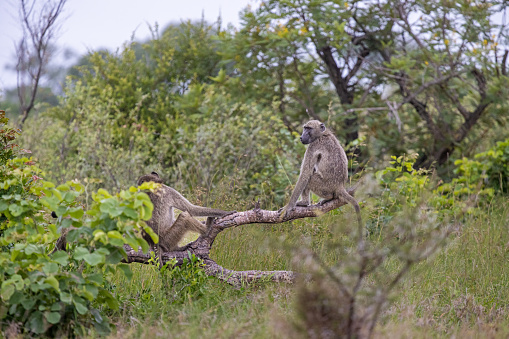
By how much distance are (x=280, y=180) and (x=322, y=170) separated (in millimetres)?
3228

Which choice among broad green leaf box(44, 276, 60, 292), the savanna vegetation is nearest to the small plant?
the savanna vegetation

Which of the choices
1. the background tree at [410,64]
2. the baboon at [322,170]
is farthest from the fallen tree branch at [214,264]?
the background tree at [410,64]

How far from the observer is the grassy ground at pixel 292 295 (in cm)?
394

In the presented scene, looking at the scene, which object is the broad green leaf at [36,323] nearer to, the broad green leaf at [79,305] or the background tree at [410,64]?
the broad green leaf at [79,305]

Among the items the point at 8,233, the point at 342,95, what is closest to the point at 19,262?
the point at 8,233

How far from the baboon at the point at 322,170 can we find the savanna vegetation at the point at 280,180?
0.49 m

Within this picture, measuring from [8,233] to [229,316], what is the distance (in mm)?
1890

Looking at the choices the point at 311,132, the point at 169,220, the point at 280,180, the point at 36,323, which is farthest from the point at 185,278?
the point at 280,180

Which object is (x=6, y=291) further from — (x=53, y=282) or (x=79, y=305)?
(x=79, y=305)

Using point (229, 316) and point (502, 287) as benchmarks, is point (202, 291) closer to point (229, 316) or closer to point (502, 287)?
point (229, 316)

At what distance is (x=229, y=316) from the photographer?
4.34 metres

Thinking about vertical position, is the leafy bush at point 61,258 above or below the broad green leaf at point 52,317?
above

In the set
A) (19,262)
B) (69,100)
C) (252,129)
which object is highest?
(69,100)

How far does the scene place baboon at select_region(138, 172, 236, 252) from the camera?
4.99 m
